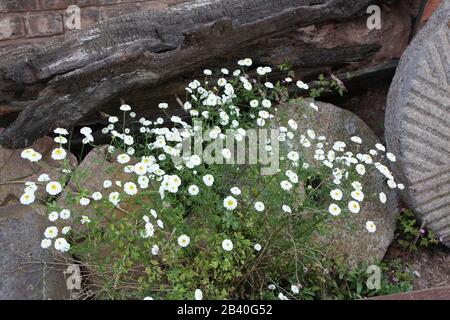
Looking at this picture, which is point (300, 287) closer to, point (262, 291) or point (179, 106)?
point (262, 291)

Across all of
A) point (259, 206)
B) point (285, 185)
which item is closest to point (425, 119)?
point (285, 185)

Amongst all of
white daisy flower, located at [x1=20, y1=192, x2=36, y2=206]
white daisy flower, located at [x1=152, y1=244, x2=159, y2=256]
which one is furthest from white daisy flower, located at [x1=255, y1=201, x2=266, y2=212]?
white daisy flower, located at [x1=20, y1=192, x2=36, y2=206]

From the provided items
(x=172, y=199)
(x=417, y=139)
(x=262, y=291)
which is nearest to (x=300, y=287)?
(x=262, y=291)

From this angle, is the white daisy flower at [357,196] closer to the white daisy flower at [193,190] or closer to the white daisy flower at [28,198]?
the white daisy flower at [193,190]

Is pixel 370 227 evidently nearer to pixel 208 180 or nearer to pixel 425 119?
pixel 208 180

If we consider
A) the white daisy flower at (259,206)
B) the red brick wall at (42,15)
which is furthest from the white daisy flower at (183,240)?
the red brick wall at (42,15)

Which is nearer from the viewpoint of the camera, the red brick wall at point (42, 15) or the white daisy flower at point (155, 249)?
the white daisy flower at point (155, 249)
